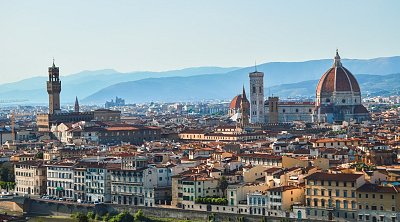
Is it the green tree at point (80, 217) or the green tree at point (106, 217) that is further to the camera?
the green tree at point (106, 217)

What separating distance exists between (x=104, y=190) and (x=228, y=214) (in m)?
14.1

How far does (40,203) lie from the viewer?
2739 inches

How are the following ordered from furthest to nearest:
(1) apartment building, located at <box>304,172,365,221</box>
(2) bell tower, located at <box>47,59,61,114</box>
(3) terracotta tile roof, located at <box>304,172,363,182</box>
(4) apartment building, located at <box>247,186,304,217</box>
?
(2) bell tower, located at <box>47,59,61,114</box>, (4) apartment building, located at <box>247,186,304,217</box>, (3) terracotta tile roof, located at <box>304,172,363,182</box>, (1) apartment building, located at <box>304,172,365,221</box>

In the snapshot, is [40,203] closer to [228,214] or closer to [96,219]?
[96,219]

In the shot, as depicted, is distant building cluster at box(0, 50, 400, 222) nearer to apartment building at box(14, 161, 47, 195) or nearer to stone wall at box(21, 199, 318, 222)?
apartment building at box(14, 161, 47, 195)

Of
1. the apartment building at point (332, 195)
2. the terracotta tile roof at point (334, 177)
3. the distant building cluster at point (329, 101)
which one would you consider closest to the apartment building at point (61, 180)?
the apartment building at point (332, 195)

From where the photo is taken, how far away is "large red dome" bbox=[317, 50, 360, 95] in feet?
507

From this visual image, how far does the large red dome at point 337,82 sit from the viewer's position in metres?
155

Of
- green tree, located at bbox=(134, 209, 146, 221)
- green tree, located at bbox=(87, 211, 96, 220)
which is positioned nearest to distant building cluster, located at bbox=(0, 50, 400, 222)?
green tree, located at bbox=(134, 209, 146, 221)

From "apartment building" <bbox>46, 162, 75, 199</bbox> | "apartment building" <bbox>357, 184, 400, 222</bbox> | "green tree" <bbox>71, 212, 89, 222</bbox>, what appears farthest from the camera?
"apartment building" <bbox>46, 162, 75, 199</bbox>

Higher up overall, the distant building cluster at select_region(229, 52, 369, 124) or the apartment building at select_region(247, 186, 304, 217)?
the distant building cluster at select_region(229, 52, 369, 124)

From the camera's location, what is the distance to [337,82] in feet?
509

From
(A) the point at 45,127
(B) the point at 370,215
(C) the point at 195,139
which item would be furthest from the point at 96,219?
(A) the point at 45,127

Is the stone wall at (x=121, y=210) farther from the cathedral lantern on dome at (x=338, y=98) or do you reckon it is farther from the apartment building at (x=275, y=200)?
the cathedral lantern on dome at (x=338, y=98)
